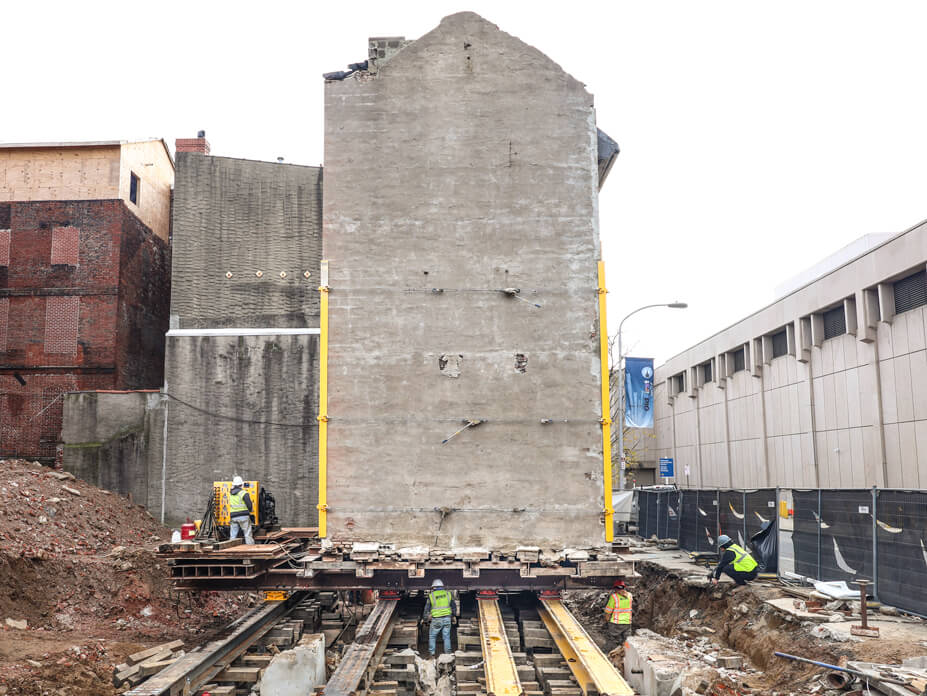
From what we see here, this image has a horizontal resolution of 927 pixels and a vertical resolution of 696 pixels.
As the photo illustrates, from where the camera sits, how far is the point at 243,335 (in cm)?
2442

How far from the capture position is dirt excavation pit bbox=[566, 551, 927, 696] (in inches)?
370

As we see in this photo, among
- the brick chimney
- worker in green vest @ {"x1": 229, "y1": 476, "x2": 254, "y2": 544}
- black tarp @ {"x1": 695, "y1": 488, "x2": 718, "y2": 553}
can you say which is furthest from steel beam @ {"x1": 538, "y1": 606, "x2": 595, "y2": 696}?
the brick chimney

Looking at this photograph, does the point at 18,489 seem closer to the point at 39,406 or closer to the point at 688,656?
the point at 39,406

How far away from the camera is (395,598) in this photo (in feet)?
43.9

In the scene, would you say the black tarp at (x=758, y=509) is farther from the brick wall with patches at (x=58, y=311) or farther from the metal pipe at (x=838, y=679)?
the brick wall with patches at (x=58, y=311)

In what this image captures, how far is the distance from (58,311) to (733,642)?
74.1ft


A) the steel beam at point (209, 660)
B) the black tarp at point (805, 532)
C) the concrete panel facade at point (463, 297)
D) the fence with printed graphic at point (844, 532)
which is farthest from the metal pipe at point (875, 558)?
the steel beam at point (209, 660)

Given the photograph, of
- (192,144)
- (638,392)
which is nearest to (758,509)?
(638,392)

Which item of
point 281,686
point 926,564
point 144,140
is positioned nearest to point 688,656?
point 926,564

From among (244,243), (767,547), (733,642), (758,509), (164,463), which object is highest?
(244,243)

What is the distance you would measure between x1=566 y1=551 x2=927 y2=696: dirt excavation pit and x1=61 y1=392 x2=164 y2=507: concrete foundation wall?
45.8 feet

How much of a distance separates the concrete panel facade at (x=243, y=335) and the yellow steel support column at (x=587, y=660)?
44.3ft

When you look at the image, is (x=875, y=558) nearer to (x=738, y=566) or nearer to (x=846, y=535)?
(x=846, y=535)

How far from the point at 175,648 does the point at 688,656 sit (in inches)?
301
